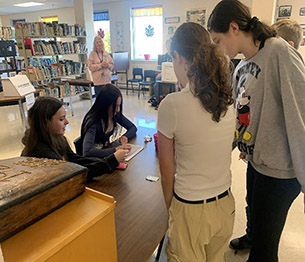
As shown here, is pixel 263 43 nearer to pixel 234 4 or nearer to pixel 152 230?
pixel 234 4

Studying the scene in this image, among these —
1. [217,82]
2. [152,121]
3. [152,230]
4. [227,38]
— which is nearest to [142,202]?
[152,230]

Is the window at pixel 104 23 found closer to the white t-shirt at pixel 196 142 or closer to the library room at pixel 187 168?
the library room at pixel 187 168

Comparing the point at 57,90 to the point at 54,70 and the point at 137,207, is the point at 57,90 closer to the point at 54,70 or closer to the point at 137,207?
the point at 54,70

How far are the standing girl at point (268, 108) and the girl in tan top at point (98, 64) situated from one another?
408 centimetres

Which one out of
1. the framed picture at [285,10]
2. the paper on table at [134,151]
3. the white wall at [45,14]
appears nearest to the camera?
the paper on table at [134,151]

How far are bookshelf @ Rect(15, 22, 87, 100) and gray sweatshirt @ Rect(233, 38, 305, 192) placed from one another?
460 cm

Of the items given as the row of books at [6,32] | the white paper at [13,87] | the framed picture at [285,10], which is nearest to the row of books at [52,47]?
the white paper at [13,87]

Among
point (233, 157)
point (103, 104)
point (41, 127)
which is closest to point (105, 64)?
point (233, 157)

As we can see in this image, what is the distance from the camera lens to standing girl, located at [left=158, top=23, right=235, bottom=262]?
0.87 m

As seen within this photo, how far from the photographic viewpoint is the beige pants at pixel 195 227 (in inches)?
37.1

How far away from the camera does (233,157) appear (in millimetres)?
3445

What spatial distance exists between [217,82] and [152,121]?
400 centimetres

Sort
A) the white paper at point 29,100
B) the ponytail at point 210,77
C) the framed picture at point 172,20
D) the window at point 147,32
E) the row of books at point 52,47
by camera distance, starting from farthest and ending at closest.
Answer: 1. the window at point 147,32
2. the framed picture at point 172,20
3. the row of books at point 52,47
4. the white paper at point 29,100
5. the ponytail at point 210,77

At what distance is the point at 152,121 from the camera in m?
4.88
